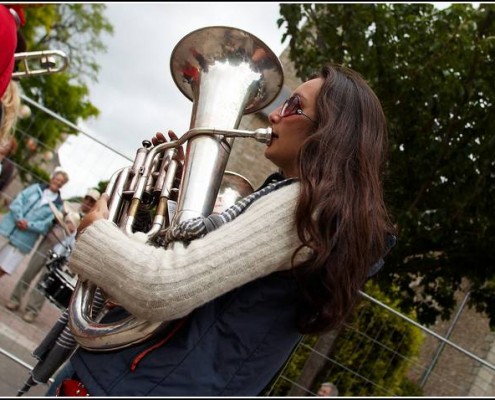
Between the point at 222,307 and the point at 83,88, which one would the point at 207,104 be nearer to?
the point at 222,307

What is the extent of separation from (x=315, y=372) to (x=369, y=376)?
0.52m

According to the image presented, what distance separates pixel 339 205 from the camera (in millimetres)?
1526

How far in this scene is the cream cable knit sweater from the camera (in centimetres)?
149

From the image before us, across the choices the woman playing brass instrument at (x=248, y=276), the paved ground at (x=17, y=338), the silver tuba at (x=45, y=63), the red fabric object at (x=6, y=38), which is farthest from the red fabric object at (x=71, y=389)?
the paved ground at (x=17, y=338)

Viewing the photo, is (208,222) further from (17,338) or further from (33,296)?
(33,296)

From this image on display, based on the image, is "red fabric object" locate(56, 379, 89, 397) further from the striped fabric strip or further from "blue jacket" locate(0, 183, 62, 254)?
"blue jacket" locate(0, 183, 62, 254)

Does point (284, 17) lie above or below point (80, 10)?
below

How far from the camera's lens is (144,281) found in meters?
1.50

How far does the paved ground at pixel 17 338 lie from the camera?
4.23 m

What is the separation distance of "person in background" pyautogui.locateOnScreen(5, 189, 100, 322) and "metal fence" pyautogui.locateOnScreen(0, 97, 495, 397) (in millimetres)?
66

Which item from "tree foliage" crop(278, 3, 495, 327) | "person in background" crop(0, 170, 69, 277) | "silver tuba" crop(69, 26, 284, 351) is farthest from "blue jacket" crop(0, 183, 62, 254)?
"silver tuba" crop(69, 26, 284, 351)

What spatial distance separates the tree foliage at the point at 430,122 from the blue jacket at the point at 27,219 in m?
3.05

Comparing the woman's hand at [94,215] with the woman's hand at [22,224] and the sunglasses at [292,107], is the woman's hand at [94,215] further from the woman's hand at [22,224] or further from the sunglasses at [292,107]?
the woman's hand at [22,224]

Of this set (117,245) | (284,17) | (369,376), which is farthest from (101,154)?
(117,245)
